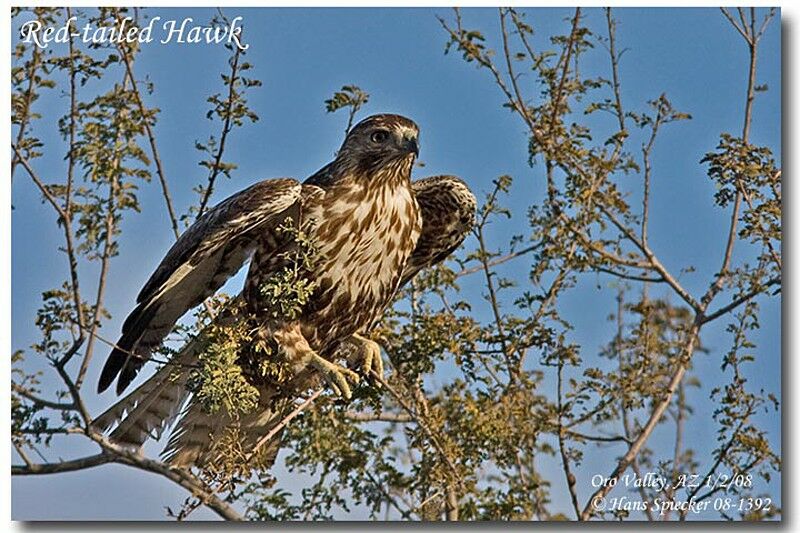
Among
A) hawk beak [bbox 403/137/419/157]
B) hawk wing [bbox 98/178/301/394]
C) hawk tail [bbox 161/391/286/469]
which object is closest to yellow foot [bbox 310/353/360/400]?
hawk tail [bbox 161/391/286/469]

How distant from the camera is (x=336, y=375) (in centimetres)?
437

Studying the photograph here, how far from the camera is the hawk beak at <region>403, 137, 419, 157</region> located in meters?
4.42

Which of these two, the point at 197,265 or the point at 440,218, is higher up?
the point at 440,218

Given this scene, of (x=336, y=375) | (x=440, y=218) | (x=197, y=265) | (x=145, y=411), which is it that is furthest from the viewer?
(x=440, y=218)

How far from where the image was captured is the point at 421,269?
4.97m

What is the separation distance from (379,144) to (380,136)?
0.09 feet

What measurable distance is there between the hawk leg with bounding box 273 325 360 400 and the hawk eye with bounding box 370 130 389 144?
2.20ft

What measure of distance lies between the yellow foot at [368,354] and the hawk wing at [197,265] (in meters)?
0.49

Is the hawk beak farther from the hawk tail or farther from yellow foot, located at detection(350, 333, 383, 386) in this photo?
the hawk tail

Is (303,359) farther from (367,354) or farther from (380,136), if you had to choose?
(380,136)

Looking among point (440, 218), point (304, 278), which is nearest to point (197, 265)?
point (304, 278)

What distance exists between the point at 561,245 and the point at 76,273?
1.67 m

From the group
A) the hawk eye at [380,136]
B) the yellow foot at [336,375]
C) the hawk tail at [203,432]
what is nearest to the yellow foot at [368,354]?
the yellow foot at [336,375]
